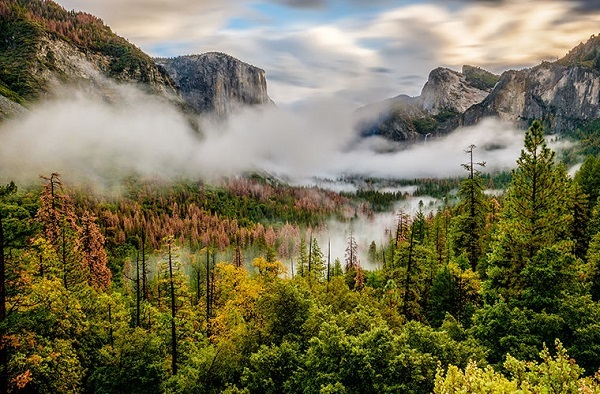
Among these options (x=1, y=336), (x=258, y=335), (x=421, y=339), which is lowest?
(x=258, y=335)

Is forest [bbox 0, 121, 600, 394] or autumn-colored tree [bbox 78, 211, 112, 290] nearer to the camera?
forest [bbox 0, 121, 600, 394]

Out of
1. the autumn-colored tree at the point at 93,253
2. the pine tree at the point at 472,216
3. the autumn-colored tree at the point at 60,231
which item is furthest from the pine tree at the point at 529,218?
the autumn-colored tree at the point at 93,253

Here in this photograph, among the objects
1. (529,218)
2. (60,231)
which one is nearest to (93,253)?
(60,231)

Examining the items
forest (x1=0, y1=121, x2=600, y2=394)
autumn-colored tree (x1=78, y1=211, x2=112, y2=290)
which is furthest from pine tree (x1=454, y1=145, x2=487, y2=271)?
autumn-colored tree (x1=78, y1=211, x2=112, y2=290)

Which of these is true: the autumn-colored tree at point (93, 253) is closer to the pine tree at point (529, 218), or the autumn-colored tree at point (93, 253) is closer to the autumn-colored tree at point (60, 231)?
the autumn-colored tree at point (60, 231)

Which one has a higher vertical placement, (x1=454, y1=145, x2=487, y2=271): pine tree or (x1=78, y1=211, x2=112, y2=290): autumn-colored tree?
(x1=454, y1=145, x2=487, y2=271): pine tree

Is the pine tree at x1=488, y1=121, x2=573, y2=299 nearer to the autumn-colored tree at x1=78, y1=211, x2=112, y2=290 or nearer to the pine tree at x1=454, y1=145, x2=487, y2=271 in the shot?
the pine tree at x1=454, y1=145, x2=487, y2=271

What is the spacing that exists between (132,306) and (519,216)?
3845 cm

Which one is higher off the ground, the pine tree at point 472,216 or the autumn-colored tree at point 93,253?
the pine tree at point 472,216

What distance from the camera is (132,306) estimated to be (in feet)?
137

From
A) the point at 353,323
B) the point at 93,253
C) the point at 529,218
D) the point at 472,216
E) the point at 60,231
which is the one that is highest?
the point at 529,218

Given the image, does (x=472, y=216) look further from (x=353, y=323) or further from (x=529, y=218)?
(x=353, y=323)

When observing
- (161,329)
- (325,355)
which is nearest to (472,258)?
(325,355)

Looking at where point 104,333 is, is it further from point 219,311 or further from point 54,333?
point 219,311
